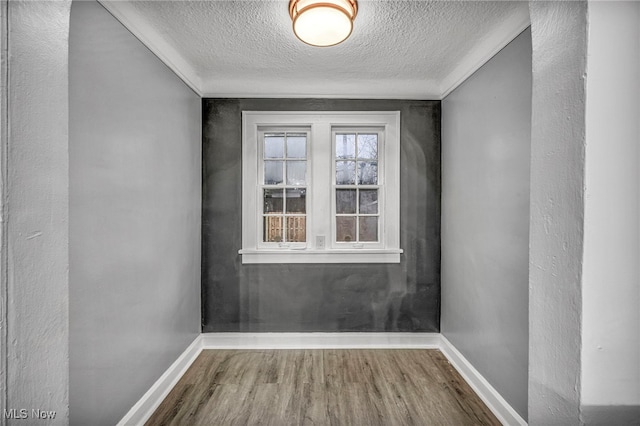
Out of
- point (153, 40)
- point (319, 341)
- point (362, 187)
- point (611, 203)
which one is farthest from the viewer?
point (362, 187)

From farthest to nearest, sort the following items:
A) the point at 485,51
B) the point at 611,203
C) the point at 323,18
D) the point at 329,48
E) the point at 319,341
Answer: the point at 319,341, the point at 329,48, the point at 485,51, the point at 323,18, the point at 611,203

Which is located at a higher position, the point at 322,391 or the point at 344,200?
the point at 344,200

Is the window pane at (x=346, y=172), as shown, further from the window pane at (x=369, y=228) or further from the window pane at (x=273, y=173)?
the window pane at (x=273, y=173)

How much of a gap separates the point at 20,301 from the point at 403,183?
→ 3.02 m

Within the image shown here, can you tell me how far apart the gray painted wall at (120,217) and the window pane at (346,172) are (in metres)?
1.55

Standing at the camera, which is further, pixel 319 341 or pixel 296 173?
pixel 296 173

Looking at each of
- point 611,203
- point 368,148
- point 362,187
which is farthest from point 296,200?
point 611,203

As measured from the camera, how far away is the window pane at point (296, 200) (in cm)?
339

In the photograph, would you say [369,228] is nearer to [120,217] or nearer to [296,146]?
[296,146]

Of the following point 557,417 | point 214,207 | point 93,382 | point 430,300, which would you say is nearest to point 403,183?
point 430,300

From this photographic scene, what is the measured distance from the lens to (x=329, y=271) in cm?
331

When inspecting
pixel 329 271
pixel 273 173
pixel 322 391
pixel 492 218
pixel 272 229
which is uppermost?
pixel 273 173

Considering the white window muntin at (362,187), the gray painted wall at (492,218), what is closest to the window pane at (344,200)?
the white window muntin at (362,187)

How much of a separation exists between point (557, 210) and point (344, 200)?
2478mm
